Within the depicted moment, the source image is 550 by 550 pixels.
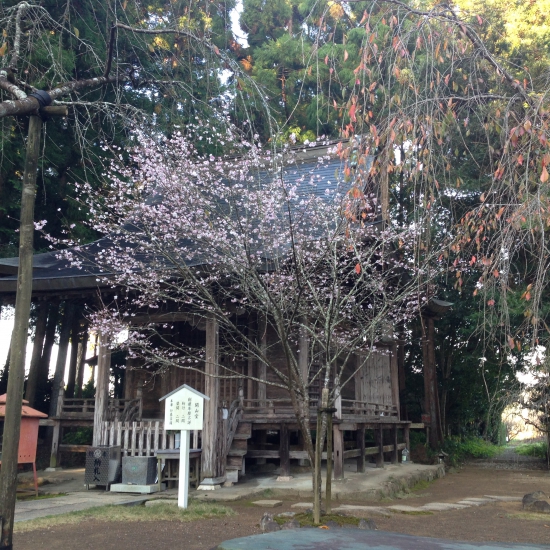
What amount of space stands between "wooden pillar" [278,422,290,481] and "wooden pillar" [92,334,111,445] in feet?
11.3

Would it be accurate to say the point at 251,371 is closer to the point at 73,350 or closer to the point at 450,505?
the point at 450,505

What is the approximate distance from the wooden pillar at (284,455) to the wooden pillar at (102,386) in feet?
11.3

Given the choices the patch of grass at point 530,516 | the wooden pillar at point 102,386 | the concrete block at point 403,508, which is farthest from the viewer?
the wooden pillar at point 102,386

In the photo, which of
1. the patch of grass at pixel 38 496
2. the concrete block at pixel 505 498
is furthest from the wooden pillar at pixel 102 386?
the concrete block at pixel 505 498

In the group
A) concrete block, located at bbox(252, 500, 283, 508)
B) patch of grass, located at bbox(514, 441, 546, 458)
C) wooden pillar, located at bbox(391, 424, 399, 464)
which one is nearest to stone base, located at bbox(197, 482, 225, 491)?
concrete block, located at bbox(252, 500, 283, 508)

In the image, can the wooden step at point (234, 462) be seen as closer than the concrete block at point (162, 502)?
No

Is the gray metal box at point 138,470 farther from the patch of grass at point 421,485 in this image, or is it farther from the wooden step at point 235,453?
the patch of grass at point 421,485

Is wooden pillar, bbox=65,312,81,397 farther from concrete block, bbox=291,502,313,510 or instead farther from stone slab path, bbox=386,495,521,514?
stone slab path, bbox=386,495,521,514

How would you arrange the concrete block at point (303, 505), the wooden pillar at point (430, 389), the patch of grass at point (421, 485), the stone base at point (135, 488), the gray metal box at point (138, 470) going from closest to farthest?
the concrete block at point (303, 505), the stone base at point (135, 488), the gray metal box at point (138, 470), the patch of grass at point (421, 485), the wooden pillar at point (430, 389)

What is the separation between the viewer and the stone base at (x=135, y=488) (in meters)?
9.91

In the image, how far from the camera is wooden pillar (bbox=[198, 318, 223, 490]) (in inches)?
407

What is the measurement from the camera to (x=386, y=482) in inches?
431

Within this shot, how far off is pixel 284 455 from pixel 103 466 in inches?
130

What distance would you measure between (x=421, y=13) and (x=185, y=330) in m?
10.2
